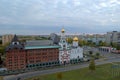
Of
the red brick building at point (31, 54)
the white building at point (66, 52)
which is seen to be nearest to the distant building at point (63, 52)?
the white building at point (66, 52)

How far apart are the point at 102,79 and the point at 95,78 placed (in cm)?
144

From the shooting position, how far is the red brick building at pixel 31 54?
42406 millimetres

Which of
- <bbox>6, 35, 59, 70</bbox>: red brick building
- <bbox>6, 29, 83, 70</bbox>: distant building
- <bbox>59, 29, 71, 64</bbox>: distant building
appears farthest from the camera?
<bbox>59, 29, 71, 64</bbox>: distant building

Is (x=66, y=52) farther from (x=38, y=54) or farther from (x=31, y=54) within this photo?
(x=31, y=54)

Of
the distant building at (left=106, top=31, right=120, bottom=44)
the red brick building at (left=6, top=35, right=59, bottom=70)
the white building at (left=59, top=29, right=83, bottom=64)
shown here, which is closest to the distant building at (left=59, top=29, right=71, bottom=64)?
the white building at (left=59, top=29, right=83, bottom=64)

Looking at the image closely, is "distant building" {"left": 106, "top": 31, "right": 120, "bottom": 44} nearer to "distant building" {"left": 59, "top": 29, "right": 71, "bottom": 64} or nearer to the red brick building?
"distant building" {"left": 59, "top": 29, "right": 71, "bottom": 64}

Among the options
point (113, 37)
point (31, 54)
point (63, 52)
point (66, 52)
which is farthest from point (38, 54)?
point (113, 37)

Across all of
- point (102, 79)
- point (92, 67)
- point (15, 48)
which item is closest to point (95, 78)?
point (102, 79)

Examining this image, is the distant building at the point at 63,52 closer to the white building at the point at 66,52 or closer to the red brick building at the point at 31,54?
the white building at the point at 66,52

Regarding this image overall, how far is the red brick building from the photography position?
4241cm

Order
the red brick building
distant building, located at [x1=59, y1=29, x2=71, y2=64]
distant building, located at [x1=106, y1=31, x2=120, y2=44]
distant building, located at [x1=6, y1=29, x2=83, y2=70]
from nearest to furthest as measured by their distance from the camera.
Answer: the red brick building, distant building, located at [x1=6, y1=29, x2=83, y2=70], distant building, located at [x1=59, y1=29, x2=71, y2=64], distant building, located at [x1=106, y1=31, x2=120, y2=44]

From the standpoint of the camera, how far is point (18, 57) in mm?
43188

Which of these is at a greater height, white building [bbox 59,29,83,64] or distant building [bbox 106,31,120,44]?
distant building [bbox 106,31,120,44]

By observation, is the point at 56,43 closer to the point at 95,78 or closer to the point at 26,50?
the point at 26,50
